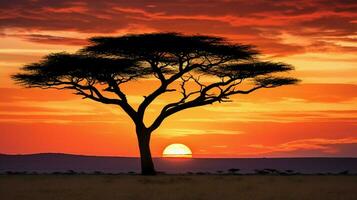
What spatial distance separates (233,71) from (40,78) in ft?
39.8

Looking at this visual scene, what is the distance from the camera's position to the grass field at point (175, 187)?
3225cm

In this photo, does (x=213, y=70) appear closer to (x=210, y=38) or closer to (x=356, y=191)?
(x=210, y=38)

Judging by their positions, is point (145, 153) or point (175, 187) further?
point (145, 153)

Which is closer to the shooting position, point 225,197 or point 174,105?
point 225,197

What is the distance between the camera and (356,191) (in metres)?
35.2

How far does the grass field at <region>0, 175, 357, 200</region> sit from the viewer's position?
106ft

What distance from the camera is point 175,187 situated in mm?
37062

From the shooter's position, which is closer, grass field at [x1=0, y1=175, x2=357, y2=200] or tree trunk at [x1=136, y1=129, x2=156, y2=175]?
grass field at [x1=0, y1=175, x2=357, y2=200]

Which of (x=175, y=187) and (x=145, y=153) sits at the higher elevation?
(x=145, y=153)

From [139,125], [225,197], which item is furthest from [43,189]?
[139,125]

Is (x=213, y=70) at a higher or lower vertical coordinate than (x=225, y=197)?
higher

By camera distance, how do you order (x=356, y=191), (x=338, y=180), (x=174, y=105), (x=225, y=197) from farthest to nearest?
1. (x=174, y=105)
2. (x=338, y=180)
3. (x=356, y=191)
4. (x=225, y=197)

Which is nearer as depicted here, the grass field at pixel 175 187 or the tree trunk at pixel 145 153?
the grass field at pixel 175 187

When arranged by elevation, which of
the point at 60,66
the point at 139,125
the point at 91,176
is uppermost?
the point at 60,66
